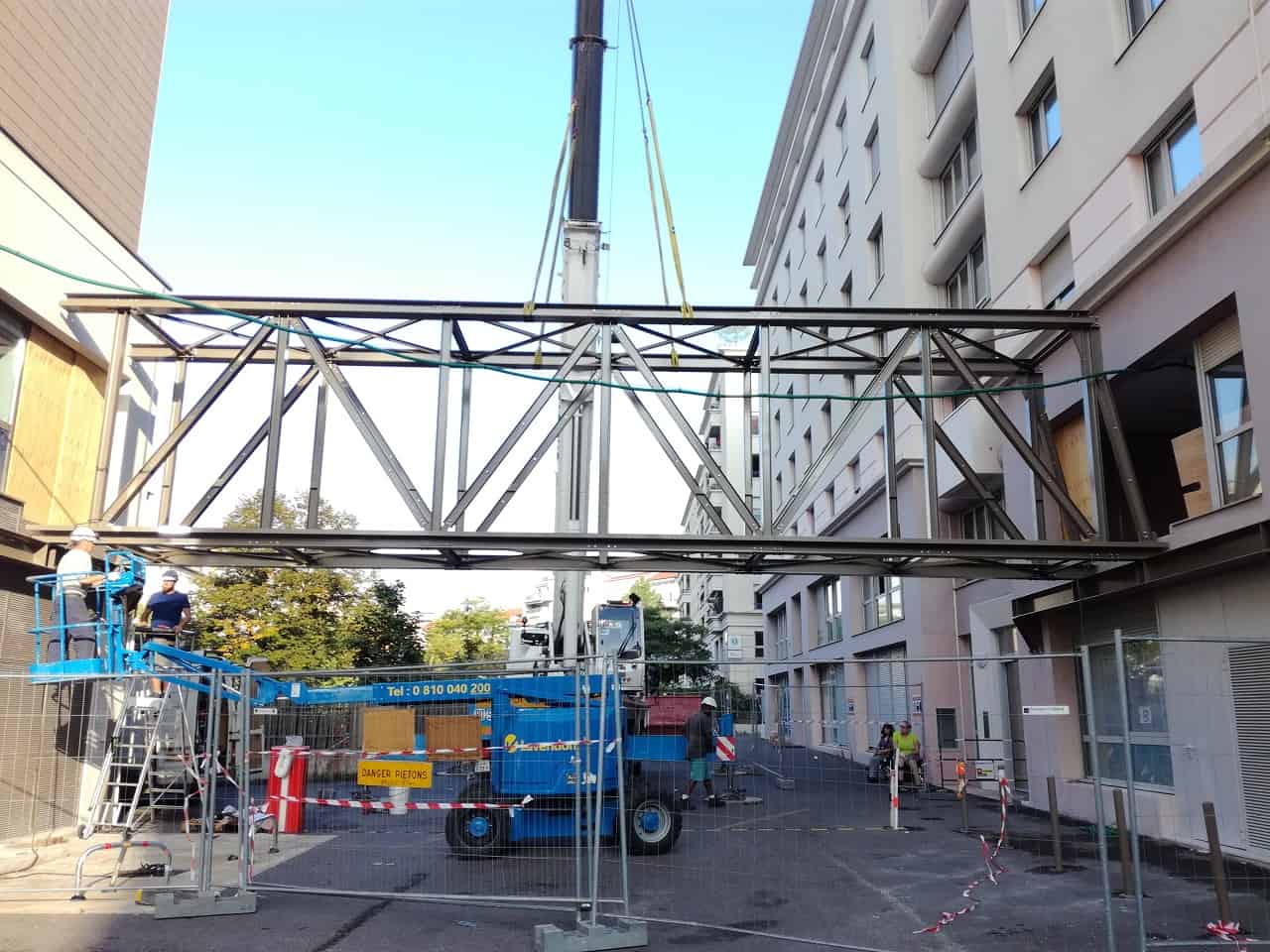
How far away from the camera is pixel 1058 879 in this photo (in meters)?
9.61

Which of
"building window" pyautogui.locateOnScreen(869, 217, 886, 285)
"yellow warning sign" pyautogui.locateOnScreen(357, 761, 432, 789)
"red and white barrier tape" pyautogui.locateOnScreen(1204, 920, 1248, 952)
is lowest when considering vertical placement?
"red and white barrier tape" pyautogui.locateOnScreen(1204, 920, 1248, 952)

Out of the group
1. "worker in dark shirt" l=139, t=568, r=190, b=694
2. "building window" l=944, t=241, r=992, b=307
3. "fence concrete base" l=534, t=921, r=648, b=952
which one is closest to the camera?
"fence concrete base" l=534, t=921, r=648, b=952

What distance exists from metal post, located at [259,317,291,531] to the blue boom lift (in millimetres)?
1681

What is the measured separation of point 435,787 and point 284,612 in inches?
758

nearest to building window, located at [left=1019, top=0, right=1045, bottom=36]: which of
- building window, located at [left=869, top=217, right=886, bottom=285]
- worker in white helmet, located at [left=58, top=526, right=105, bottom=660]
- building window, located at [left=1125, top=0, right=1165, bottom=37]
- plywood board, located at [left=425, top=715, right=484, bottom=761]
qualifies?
building window, located at [left=1125, top=0, right=1165, bottom=37]

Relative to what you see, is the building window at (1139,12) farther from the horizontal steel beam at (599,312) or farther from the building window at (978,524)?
the building window at (978,524)

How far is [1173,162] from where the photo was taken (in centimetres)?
1245

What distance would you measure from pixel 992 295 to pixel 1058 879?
38.9 ft

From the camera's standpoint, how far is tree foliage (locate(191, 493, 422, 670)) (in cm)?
2677

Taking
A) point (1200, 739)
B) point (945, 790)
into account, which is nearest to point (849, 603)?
point (945, 790)

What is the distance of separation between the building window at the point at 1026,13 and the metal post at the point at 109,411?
15.3m

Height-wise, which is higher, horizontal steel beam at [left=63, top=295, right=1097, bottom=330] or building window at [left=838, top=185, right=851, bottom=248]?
building window at [left=838, top=185, right=851, bottom=248]

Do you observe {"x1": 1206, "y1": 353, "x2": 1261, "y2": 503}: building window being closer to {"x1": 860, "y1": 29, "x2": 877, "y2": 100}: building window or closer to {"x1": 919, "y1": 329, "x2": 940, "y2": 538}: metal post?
{"x1": 919, "y1": 329, "x2": 940, "y2": 538}: metal post

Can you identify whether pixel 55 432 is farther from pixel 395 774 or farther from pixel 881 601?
pixel 881 601
